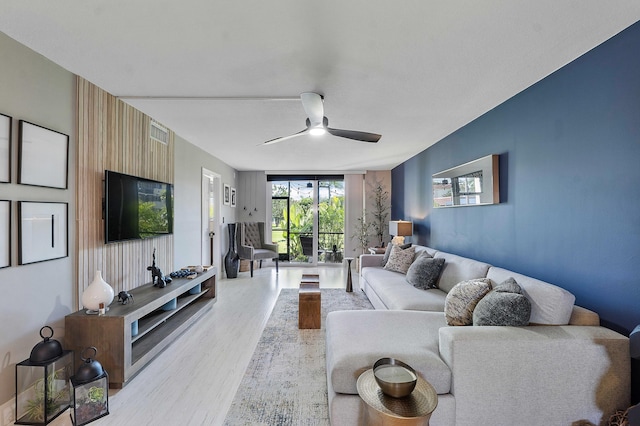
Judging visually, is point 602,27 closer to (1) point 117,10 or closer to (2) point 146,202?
(1) point 117,10

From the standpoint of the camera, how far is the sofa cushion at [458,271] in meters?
2.96

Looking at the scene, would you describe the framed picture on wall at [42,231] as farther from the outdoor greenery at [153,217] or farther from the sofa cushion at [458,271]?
the sofa cushion at [458,271]

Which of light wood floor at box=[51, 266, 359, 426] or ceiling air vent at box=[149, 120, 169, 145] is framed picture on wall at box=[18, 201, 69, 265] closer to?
light wood floor at box=[51, 266, 359, 426]

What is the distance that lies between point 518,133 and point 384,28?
179 centimetres

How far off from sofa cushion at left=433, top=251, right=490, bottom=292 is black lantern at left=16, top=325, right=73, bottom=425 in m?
3.37

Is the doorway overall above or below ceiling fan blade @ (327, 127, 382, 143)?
below

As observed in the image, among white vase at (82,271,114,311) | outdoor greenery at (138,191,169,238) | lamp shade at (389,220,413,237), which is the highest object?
outdoor greenery at (138,191,169,238)

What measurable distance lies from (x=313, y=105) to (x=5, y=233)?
2.28 metres

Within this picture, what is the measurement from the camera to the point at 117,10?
5.38 ft

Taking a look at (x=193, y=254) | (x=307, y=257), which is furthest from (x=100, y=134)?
(x=307, y=257)

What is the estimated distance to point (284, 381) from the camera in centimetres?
240

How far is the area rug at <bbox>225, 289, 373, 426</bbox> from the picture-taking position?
1990mm

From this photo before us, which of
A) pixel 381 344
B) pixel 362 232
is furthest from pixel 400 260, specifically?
pixel 362 232

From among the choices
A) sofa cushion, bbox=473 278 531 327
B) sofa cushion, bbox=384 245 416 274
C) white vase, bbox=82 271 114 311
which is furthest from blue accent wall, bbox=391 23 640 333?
white vase, bbox=82 271 114 311
